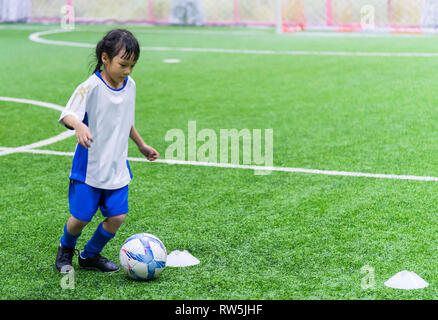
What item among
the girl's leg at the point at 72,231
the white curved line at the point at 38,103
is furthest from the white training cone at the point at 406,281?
the white curved line at the point at 38,103

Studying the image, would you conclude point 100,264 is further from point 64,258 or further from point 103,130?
point 103,130

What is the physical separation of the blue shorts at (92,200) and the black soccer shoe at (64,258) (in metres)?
0.29

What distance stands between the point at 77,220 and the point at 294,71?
28.2ft

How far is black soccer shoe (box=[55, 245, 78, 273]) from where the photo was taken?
415cm

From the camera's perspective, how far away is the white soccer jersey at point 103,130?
12.7 ft

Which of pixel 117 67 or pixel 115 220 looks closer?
pixel 117 67

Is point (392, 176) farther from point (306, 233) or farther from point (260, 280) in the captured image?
point (260, 280)

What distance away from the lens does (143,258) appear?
392 centimetres

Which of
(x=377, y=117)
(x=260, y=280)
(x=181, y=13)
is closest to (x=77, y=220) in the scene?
(x=260, y=280)

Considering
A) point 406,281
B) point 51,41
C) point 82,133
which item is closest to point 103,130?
point 82,133

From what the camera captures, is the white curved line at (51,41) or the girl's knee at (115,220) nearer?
the girl's knee at (115,220)

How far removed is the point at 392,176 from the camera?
606 centimetres

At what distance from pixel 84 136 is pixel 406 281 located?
1.82m

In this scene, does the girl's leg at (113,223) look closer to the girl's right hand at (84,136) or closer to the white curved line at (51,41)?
the girl's right hand at (84,136)
